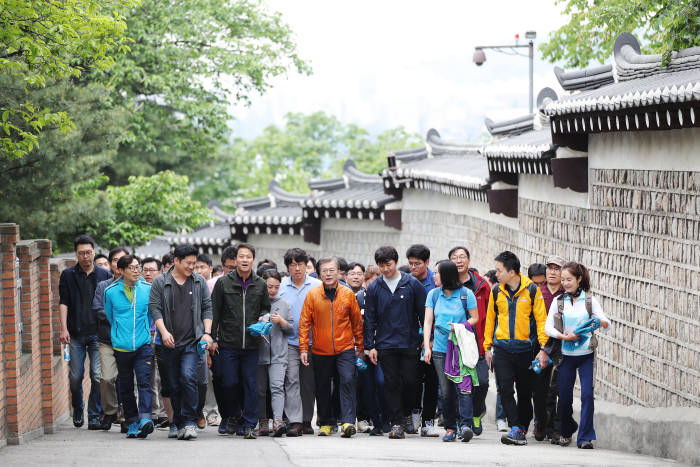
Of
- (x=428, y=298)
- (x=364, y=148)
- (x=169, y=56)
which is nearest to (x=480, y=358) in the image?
(x=428, y=298)

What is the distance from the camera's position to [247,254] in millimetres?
10227

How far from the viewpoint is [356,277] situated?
11.7 m

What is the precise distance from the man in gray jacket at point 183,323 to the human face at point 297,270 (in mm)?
1039

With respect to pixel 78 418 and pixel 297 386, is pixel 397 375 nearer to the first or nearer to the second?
pixel 297 386

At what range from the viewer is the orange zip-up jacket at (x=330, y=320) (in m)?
10.4

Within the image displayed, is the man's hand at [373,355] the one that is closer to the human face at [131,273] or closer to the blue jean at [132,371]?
the blue jean at [132,371]

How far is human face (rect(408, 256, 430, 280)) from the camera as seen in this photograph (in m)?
10.6

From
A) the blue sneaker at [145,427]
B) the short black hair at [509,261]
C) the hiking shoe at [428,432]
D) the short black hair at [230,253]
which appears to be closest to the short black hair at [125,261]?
the short black hair at [230,253]

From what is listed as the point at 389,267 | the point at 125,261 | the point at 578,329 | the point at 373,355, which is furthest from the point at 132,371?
the point at 578,329

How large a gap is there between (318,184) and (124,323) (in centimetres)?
1621

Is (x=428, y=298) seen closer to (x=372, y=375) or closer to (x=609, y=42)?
(x=372, y=375)

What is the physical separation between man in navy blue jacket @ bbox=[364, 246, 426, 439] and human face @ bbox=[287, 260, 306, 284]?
821 millimetres

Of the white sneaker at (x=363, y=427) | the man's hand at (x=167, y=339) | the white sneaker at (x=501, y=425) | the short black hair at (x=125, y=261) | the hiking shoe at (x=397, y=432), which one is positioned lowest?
the white sneaker at (x=501, y=425)

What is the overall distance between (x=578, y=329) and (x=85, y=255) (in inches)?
213
